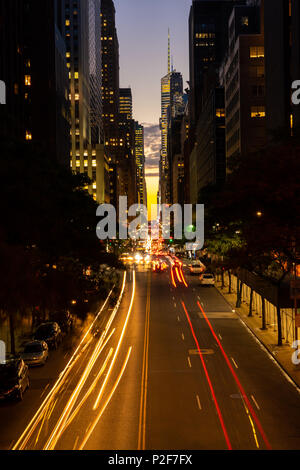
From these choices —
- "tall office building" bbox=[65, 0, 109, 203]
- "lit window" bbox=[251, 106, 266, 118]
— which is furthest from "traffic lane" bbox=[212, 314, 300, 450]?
"tall office building" bbox=[65, 0, 109, 203]

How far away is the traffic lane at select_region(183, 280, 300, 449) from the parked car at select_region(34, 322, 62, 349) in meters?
9.85

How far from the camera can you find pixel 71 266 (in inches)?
1051

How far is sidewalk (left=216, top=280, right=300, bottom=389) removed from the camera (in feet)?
80.0

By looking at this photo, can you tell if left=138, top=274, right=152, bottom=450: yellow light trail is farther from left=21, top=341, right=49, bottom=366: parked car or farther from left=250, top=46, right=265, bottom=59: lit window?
left=250, top=46, right=265, bottom=59: lit window

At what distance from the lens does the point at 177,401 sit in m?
20.0

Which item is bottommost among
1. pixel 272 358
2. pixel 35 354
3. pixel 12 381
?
pixel 272 358

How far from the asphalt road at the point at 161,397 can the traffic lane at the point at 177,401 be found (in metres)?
0.03

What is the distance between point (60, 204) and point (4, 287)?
512 inches

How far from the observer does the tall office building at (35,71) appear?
6253 cm

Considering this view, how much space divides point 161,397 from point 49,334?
38.0 ft

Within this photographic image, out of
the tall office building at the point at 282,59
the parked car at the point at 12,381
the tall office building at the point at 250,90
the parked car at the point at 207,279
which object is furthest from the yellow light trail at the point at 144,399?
the tall office building at the point at 250,90

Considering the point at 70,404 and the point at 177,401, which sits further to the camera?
the point at 177,401

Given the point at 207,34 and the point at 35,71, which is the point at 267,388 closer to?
the point at 35,71

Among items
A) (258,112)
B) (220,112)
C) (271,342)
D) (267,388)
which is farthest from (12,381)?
(220,112)
